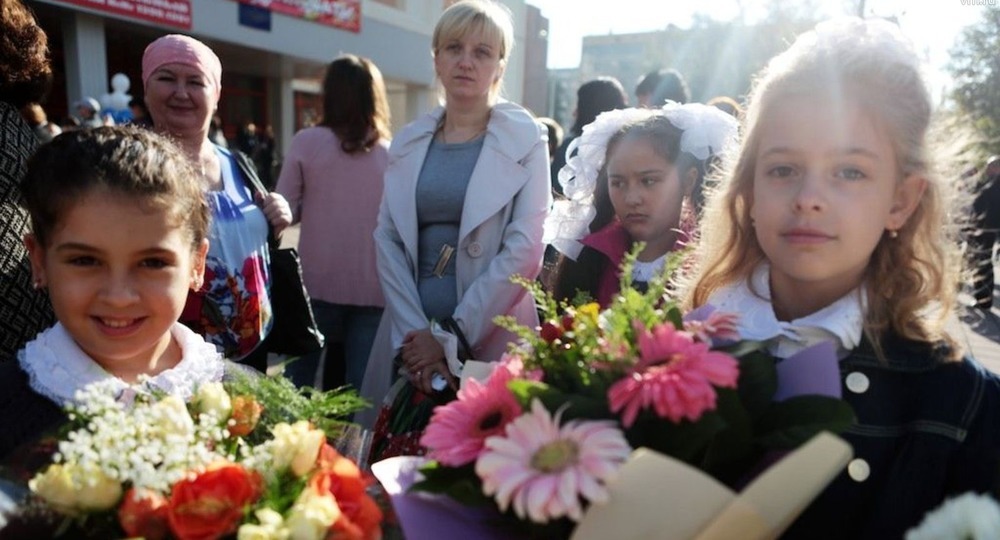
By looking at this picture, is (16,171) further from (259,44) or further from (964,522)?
(259,44)

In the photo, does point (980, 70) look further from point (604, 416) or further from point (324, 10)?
point (604, 416)

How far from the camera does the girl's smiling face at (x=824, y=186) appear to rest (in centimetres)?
136

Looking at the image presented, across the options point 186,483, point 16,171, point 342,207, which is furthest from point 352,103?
point 186,483

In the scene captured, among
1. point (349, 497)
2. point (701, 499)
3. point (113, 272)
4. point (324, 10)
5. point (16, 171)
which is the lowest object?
point (349, 497)

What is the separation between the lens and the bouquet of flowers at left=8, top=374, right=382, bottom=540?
3.10 feet

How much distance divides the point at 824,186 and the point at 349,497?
3.21 ft

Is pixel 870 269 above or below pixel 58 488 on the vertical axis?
above

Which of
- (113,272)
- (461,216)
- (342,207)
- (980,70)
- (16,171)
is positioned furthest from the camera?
(980,70)

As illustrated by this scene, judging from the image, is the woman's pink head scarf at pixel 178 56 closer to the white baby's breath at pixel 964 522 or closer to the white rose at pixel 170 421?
the white rose at pixel 170 421

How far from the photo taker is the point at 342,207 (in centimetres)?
369

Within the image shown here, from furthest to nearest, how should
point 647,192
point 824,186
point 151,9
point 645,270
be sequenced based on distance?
1. point 151,9
2. point 647,192
3. point 645,270
4. point 824,186

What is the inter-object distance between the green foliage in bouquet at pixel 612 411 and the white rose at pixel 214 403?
37 centimetres

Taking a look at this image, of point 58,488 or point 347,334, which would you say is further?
point 347,334

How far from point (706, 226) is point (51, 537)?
145 centimetres
